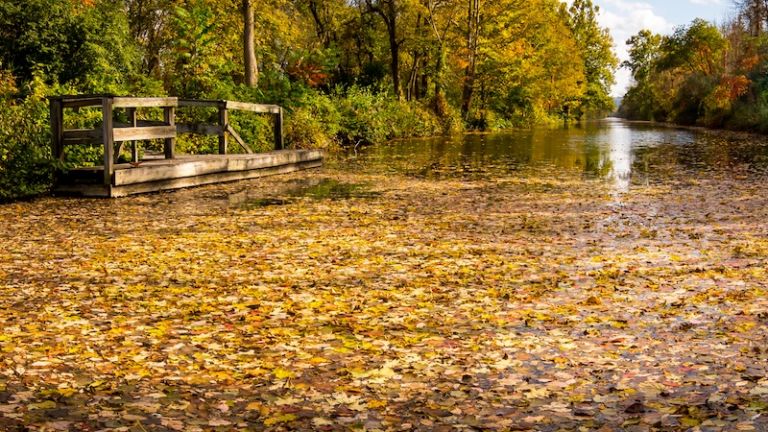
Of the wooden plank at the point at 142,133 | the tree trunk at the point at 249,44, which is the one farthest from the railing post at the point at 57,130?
the tree trunk at the point at 249,44

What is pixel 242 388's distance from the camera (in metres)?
4.88

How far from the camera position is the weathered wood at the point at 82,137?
14.4 m

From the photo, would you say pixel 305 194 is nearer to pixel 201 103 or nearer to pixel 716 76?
pixel 201 103

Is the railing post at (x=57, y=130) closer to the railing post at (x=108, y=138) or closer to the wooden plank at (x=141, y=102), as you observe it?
the railing post at (x=108, y=138)

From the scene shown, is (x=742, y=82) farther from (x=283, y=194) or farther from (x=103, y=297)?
(x=103, y=297)

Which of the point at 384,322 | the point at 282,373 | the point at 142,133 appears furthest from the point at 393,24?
the point at 282,373

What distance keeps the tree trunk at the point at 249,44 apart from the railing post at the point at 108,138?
442 inches

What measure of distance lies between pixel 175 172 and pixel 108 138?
6.69 feet

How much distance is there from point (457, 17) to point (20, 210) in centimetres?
4065

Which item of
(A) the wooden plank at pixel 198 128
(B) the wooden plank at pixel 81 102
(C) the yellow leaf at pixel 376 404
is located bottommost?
(C) the yellow leaf at pixel 376 404

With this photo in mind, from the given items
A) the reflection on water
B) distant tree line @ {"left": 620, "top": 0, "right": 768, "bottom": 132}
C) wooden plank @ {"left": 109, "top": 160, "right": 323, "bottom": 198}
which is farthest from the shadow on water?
distant tree line @ {"left": 620, "top": 0, "right": 768, "bottom": 132}

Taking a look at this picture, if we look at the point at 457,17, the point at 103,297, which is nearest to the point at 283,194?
the point at 103,297

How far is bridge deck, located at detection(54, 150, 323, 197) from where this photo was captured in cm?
1449

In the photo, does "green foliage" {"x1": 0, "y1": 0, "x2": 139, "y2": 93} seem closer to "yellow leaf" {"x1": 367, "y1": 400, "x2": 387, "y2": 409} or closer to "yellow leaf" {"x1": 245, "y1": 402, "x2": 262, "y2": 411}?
"yellow leaf" {"x1": 245, "y1": 402, "x2": 262, "y2": 411}
